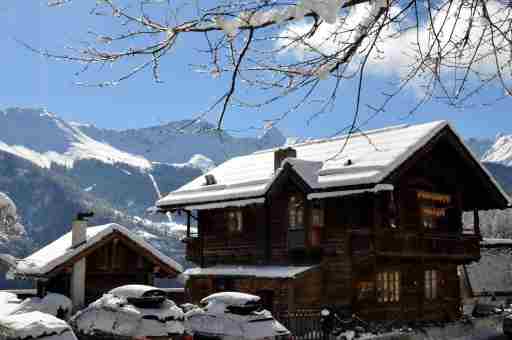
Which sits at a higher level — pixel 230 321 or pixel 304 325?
pixel 230 321

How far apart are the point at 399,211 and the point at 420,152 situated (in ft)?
8.43

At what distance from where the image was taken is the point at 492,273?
38.7 m

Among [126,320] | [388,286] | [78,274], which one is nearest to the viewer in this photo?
[126,320]

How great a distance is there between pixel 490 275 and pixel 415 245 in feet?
54.2

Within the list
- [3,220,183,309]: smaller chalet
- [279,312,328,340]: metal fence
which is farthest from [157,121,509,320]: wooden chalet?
[3,220,183,309]: smaller chalet

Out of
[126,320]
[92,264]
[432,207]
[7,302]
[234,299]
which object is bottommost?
[7,302]

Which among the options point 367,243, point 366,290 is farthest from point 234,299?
point 366,290

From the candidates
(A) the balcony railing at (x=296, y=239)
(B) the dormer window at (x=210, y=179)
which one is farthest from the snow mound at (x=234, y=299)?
(B) the dormer window at (x=210, y=179)

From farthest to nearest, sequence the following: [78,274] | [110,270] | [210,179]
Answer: [210,179], [110,270], [78,274]

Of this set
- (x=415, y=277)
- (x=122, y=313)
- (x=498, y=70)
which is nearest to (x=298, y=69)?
(x=498, y=70)

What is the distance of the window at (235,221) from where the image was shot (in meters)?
28.6

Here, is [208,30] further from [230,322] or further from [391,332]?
[391,332]

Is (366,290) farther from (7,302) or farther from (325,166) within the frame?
(7,302)

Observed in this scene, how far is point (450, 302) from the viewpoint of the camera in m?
28.8
